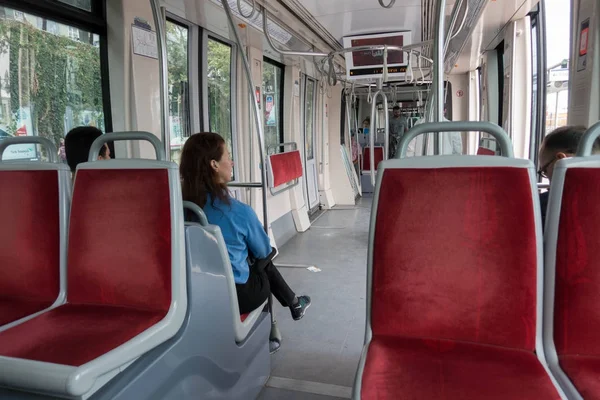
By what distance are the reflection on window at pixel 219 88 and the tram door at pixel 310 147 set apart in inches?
97.4

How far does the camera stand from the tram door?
6734 millimetres

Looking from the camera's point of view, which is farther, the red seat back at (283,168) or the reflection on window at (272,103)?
the reflection on window at (272,103)

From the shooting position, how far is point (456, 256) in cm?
128

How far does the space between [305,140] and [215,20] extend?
10.8 ft

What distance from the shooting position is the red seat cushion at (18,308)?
1563 mm

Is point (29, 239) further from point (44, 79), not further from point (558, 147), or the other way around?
point (558, 147)

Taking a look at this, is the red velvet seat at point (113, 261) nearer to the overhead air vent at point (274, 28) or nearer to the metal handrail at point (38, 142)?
the metal handrail at point (38, 142)

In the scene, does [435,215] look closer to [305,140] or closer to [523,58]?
[523,58]

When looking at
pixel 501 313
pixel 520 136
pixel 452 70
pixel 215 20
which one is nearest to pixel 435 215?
pixel 501 313

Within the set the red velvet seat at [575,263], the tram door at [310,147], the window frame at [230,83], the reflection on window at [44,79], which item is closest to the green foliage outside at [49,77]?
the reflection on window at [44,79]

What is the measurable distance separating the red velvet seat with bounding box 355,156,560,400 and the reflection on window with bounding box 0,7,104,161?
194 centimetres

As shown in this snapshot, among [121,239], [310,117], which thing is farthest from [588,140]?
[310,117]

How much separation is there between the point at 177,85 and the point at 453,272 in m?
2.95

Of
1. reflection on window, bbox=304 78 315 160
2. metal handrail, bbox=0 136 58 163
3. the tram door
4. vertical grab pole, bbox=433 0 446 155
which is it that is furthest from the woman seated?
reflection on window, bbox=304 78 315 160
